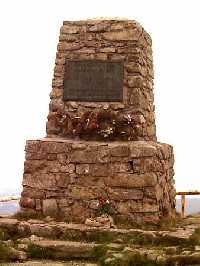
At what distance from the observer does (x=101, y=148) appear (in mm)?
9305

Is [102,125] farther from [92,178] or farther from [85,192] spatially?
[85,192]

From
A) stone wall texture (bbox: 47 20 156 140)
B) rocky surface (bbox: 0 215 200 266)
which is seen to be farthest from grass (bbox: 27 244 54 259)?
stone wall texture (bbox: 47 20 156 140)

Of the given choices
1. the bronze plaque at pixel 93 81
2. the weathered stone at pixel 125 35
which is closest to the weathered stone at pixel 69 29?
the bronze plaque at pixel 93 81

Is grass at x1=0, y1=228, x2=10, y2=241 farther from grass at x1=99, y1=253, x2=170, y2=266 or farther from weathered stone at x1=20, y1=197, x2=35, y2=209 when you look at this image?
grass at x1=99, y1=253, x2=170, y2=266

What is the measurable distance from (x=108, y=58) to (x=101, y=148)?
1897 millimetres

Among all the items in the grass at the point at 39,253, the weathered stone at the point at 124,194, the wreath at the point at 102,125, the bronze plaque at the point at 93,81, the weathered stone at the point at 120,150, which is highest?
the bronze plaque at the point at 93,81

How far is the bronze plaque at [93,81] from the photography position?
9.80 m

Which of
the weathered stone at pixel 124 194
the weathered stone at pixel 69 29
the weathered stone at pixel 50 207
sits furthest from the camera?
the weathered stone at pixel 69 29

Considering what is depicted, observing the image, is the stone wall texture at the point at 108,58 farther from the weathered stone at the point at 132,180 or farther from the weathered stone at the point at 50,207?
the weathered stone at the point at 50,207

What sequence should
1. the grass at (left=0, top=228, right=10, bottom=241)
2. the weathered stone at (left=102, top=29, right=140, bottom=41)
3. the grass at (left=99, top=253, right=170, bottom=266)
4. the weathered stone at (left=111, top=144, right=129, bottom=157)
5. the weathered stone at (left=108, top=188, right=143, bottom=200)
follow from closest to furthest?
the grass at (left=99, top=253, right=170, bottom=266)
the grass at (left=0, top=228, right=10, bottom=241)
the weathered stone at (left=108, top=188, right=143, bottom=200)
the weathered stone at (left=111, top=144, right=129, bottom=157)
the weathered stone at (left=102, top=29, right=140, bottom=41)

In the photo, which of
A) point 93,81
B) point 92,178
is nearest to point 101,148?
point 92,178

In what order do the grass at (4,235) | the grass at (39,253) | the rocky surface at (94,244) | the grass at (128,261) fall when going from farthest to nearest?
the grass at (4,235)
the grass at (39,253)
the rocky surface at (94,244)
the grass at (128,261)

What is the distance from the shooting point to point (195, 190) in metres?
11.4

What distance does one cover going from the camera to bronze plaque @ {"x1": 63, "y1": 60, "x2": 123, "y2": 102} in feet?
32.2
